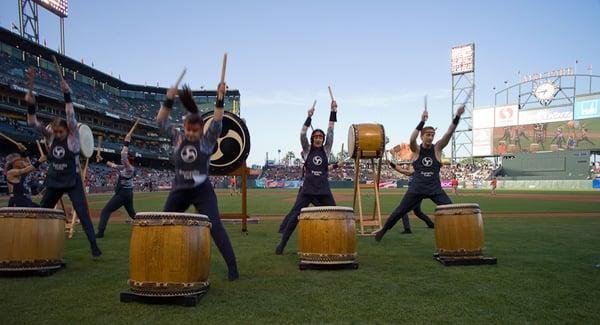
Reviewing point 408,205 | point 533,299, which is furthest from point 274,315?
point 408,205

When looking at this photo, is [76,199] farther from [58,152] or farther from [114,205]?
[114,205]

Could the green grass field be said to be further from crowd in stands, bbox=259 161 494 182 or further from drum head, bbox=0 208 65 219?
crowd in stands, bbox=259 161 494 182

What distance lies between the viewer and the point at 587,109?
5325 cm

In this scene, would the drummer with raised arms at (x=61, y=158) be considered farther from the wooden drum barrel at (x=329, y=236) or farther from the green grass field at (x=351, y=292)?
the wooden drum barrel at (x=329, y=236)

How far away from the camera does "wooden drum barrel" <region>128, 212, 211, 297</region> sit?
4.31 m

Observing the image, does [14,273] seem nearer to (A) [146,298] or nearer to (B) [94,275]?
(B) [94,275]

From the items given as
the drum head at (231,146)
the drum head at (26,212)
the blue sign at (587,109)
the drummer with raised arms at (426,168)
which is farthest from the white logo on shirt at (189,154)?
the blue sign at (587,109)

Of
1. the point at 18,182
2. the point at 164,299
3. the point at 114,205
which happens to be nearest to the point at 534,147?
the point at 114,205

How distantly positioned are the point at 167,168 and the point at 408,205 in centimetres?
6893

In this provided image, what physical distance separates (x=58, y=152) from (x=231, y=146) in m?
3.78

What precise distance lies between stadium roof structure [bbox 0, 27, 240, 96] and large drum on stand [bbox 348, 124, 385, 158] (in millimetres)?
42545

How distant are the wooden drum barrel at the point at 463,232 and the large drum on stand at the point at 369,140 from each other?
323 centimetres

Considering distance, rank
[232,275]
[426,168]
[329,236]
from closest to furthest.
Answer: [232,275] → [329,236] → [426,168]

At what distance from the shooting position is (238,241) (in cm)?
908
